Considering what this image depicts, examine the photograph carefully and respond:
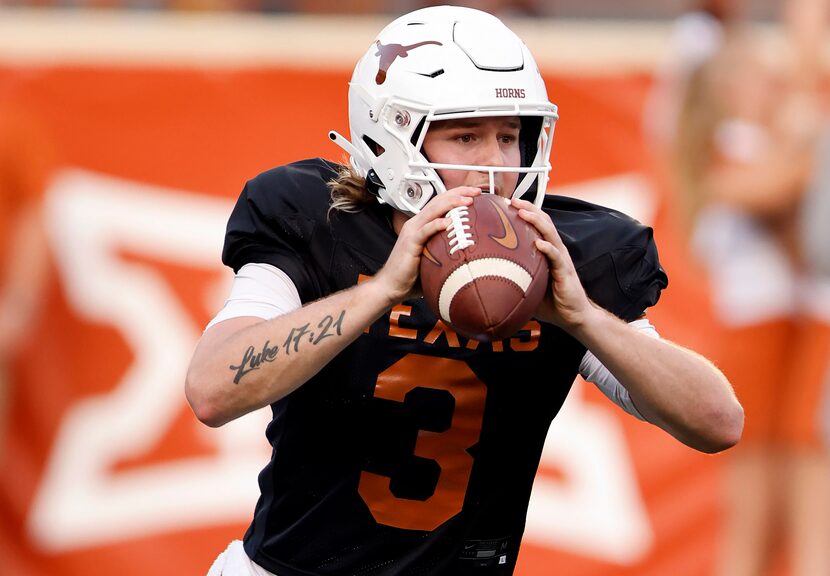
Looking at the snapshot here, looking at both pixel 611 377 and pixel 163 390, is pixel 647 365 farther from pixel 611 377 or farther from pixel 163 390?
pixel 163 390

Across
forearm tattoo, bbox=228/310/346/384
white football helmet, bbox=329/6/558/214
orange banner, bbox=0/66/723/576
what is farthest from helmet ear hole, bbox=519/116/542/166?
orange banner, bbox=0/66/723/576

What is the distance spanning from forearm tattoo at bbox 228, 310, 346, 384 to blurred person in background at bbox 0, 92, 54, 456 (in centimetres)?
298

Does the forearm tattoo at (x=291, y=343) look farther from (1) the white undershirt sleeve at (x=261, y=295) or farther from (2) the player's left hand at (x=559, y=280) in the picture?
(2) the player's left hand at (x=559, y=280)

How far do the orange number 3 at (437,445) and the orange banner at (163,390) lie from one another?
8.13ft

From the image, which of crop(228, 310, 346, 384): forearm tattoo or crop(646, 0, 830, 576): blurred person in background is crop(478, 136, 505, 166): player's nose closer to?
crop(228, 310, 346, 384): forearm tattoo

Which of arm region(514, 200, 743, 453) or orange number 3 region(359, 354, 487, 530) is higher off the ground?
arm region(514, 200, 743, 453)

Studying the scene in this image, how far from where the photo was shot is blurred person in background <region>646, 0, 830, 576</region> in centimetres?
520

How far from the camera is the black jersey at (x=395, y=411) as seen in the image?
264cm

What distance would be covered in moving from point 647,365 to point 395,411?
52 cm

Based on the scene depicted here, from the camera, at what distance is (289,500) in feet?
8.89

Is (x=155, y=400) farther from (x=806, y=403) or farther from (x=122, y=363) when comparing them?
(x=806, y=403)

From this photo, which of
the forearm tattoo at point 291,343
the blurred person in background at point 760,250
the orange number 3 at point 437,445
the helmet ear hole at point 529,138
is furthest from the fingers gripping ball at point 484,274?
the blurred person in background at point 760,250

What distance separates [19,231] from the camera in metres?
5.17

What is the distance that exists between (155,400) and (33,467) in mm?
532
